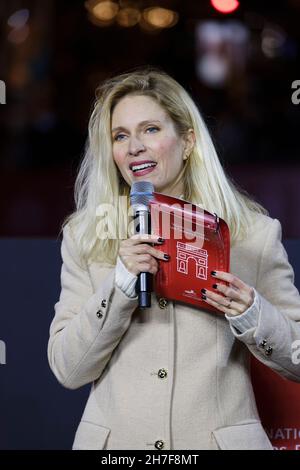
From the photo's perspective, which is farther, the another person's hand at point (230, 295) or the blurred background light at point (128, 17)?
the blurred background light at point (128, 17)

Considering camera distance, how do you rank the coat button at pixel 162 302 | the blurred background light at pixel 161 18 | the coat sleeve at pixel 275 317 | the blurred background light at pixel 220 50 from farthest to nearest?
the blurred background light at pixel 220 50
the blurred background light at pixel 161 18
the coat button at pixel 162 302
the coat sleeve at pixel 275 317

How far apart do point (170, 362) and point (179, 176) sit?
1.30 feet

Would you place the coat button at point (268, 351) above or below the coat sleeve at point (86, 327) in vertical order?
below

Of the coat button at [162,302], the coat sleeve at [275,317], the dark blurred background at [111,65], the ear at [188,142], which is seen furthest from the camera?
the dark blurred background at [111,65]

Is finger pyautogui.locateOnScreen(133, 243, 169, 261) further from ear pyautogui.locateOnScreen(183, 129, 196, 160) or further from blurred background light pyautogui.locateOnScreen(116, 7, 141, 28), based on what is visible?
blurred background light pyautogui.locateOnScreen(116, 7, 141, 28)

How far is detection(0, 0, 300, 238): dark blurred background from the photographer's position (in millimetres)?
3980

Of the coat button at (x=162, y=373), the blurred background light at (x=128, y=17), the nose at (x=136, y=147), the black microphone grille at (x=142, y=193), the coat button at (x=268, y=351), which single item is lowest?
the coat button at (x=162, y=373)

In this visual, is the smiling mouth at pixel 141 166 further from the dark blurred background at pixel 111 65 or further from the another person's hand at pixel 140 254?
the dark blurred background at pixel 111 65

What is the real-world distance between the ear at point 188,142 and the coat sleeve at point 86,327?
Result: 29 cm

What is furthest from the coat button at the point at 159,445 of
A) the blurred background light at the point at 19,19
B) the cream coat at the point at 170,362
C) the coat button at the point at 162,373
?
the blurred background light at the point at 19,19

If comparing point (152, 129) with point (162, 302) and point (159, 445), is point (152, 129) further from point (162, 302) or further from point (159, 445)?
point (159, 445)

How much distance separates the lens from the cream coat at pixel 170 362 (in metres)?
1.86
